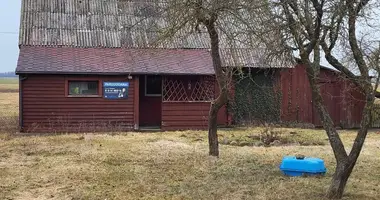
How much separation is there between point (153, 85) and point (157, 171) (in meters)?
11.8

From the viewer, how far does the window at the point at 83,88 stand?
20.1 meters

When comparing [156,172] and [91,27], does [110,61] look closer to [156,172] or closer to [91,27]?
[91,27]

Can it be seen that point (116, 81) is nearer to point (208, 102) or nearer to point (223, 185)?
point (208, 102)

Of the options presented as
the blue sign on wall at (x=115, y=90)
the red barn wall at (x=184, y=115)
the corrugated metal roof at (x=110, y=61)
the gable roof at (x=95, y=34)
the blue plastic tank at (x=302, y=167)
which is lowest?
the blue plastic tank at (x=302, y=167)

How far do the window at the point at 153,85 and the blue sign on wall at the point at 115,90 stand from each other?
190cm

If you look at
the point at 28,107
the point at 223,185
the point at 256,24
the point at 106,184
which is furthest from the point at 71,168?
the point at 28,107

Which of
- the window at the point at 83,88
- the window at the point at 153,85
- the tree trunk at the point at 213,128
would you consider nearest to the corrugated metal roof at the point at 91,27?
the window at the point at 153,85

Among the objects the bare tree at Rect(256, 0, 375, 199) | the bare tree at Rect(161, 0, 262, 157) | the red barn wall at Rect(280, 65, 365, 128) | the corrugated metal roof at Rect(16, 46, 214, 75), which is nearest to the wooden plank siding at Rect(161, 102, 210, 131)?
the corrugated metal roof at Rect(16, 46, 214, 75)

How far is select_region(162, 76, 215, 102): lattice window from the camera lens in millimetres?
21344

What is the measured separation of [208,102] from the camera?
69.5 feet

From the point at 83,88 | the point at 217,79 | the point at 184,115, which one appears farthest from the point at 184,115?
the point at 217,79

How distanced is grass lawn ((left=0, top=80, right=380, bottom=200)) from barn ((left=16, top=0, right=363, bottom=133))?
3.59 metres

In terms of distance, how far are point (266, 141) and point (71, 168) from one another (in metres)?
6.63

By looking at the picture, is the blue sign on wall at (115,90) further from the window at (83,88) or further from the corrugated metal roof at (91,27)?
the corrugated metal roof at (91,27)
